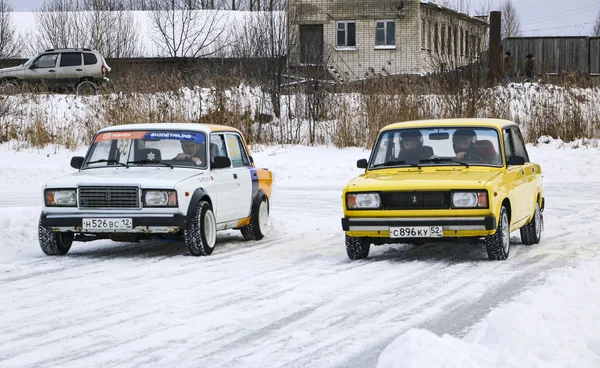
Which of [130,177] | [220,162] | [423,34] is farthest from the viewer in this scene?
[423,34]

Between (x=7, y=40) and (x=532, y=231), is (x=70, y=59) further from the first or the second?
(x=532, y=231)

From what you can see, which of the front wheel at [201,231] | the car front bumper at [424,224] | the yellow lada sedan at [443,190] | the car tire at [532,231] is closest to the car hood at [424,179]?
the yellow lada sedan at [443,190]

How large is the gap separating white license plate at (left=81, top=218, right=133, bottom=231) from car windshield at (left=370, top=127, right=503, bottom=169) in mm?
2951

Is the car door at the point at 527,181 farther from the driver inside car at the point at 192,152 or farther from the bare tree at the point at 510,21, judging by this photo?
the bare tree at the point at 510,21

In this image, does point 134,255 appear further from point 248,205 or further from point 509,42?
point 509,42

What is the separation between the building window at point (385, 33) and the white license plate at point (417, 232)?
50.0 m

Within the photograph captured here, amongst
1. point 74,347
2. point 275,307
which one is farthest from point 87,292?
point 74,347

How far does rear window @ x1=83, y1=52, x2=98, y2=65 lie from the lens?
141ft

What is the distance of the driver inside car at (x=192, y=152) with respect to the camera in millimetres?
12930

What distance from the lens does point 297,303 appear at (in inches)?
336

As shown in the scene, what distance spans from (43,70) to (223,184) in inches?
1240

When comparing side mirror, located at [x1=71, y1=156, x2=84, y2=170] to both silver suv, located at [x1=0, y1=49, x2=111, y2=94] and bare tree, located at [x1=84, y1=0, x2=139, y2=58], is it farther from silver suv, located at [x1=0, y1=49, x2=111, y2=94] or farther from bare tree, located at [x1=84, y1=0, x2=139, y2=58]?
bare tree, located at [x1=84, y1=0, x2=139, y2=58]

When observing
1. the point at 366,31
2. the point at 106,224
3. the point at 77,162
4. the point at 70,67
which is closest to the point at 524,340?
the point at 106,224

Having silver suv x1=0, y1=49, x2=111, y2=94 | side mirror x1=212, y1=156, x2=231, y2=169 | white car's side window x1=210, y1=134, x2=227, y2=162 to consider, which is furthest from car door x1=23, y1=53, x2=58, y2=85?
side mirror x1=212, y1=156, x2=231, y2=169
